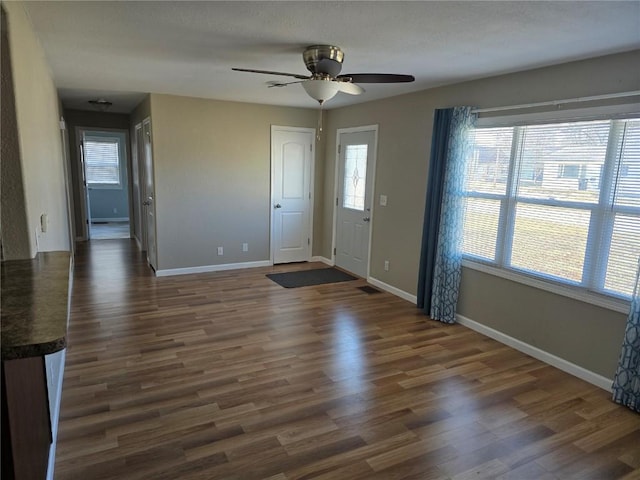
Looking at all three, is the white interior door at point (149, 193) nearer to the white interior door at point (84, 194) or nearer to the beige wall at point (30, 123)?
the white interior door at point (84, 194)

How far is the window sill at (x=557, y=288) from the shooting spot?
2.92m

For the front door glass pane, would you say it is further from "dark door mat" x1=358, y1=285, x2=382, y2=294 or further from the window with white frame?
the window with white frame

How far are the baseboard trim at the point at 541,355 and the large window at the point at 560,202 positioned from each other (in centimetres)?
63

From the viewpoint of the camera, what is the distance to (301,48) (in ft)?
9.49

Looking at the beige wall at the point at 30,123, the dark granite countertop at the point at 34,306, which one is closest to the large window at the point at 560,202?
the dark granite countertop at the point at 34,306

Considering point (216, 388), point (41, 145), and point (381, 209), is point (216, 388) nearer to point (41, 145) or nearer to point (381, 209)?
point (41, 145)

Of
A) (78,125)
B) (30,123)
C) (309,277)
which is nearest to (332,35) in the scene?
(30,123)

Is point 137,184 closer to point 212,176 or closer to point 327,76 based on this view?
point 212,176

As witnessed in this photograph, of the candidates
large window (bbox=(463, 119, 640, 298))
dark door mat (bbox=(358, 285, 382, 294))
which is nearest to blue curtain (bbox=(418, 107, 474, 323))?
large window (bbox=(463, 119, 640, 298))

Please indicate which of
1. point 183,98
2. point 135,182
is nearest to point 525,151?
point 183,98

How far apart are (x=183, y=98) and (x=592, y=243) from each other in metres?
4.83

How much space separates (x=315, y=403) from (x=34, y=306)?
1.79 meters

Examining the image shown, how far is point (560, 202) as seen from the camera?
322 centimetres

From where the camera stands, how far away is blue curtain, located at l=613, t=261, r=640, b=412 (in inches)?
105
